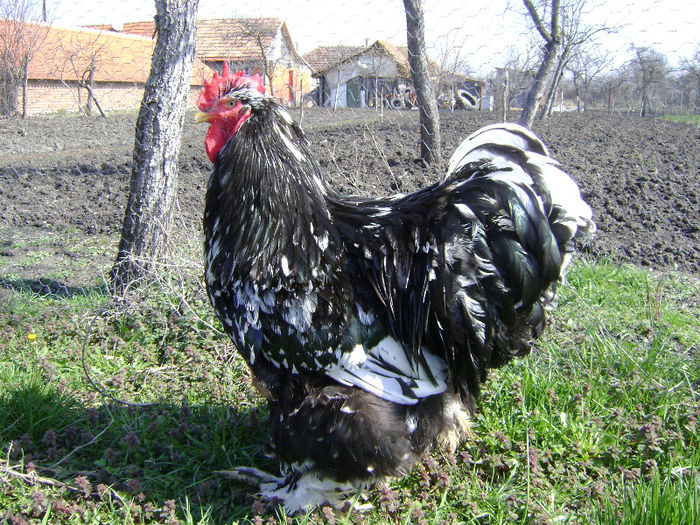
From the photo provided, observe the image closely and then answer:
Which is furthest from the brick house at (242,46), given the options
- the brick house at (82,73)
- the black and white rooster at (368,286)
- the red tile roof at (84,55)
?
the black and white rooster at (368,286)

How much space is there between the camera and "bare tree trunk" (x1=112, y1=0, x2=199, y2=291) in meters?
3.73

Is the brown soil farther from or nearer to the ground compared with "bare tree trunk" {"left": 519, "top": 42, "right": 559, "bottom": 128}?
nearer to the ground

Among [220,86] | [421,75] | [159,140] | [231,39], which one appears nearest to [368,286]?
[220,86]

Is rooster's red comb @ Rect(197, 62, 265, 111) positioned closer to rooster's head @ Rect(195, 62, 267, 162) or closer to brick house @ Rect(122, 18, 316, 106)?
rooster's head @ Rect(195, 62, 267, 162)

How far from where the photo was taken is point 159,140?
382cm

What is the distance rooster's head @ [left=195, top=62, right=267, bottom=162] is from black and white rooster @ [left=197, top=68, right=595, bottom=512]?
0.01m

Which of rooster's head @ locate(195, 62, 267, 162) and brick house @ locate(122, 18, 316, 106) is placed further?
brick house @ locate(122, 18, 316, 106)

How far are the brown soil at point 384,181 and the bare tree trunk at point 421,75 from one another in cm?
41

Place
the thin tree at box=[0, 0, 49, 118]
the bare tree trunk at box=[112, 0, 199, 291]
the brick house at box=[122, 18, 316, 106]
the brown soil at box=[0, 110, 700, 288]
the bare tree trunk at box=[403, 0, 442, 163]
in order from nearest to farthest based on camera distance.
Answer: the bare tree trunk at box=[112, 0, 199, 291] < the brown soil at box=[0, 110, 700, 288] < the bare tree trunk at box=[403, 0, 442, 163] < the brick house at box=[122, 18, 316, 106] < the thin tree at box=[0, 0, 49, 118]

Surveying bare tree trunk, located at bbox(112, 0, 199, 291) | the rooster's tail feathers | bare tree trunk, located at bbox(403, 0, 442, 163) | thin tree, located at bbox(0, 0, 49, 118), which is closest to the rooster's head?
the rooster's tail feathers

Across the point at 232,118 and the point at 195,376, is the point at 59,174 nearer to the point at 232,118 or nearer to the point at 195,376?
the point at 195,376

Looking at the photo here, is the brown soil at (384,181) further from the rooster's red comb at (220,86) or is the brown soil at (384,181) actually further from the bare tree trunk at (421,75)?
the rooster's red comb at (220,86)

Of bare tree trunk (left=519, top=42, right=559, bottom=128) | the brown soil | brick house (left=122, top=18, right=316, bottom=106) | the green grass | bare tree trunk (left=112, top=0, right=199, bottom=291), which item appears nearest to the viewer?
the green grass

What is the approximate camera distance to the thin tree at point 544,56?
5.52 meters
